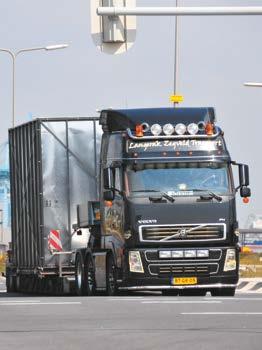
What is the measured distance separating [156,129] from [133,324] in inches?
396

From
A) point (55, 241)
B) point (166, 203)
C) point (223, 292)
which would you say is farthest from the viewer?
point (55, 241)

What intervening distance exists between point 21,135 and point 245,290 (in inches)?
371

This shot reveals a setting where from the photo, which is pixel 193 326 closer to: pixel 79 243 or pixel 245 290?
pixel 79 243

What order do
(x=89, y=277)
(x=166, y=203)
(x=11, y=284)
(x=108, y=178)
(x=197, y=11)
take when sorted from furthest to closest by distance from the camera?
(x=11, y=284)
(x=89, y=277)
(x=108, y=178)
(x=166, y=203)
(x=197, y=11)

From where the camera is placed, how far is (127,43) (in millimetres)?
24547

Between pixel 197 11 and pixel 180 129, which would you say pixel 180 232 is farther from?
pixel 197 11

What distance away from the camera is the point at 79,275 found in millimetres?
30734

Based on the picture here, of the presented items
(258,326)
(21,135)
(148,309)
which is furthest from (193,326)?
(21,135)

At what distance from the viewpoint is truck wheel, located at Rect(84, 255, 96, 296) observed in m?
29.9

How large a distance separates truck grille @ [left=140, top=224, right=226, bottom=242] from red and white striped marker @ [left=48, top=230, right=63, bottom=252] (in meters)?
4.53

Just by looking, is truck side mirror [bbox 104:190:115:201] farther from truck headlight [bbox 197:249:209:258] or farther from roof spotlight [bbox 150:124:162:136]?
truck headlight [bbox 197:249:209:258]

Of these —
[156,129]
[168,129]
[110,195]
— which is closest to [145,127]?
[156,129]

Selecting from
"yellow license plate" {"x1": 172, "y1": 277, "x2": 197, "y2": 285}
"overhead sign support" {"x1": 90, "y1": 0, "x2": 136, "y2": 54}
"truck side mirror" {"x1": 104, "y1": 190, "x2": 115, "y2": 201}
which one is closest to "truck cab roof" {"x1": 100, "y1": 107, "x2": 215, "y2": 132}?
"truck side mirror" {"x1": 104, "y1": 190, "x2": 115, "y2": 201}

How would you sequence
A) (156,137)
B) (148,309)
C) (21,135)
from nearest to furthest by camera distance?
(148,309)
(156,137)
(21,135)
